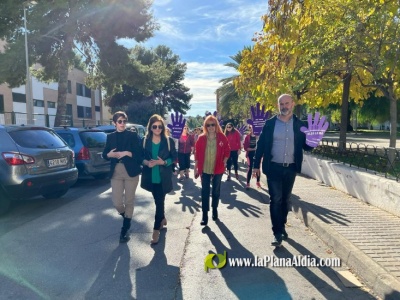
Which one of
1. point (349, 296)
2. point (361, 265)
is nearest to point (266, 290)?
point (349, 296)

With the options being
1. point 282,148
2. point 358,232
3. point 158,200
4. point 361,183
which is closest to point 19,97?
point 158,200

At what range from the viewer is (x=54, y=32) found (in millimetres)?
19594

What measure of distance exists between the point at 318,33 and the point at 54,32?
1684 cm

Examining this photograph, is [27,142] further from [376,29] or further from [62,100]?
[62,100]

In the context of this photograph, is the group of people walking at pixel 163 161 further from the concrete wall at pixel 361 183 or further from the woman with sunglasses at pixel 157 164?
the concrete wall at pixel 361 183

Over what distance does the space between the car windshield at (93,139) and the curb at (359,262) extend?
606 cm

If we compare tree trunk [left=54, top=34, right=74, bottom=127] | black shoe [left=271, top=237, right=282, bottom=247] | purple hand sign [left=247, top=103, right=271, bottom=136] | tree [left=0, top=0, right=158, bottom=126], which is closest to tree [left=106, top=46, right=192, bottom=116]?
tree [left=0, top=0, right=158, bottom=126]

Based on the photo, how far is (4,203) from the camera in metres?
5.96

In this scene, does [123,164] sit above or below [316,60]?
below

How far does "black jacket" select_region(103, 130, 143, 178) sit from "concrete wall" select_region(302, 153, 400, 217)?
13.5 ft

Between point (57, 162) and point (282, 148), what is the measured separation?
4.57 metres

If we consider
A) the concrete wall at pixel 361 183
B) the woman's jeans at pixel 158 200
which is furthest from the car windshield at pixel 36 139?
the concrete wall at pixel 361 183

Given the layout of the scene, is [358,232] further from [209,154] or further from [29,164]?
[29,164]

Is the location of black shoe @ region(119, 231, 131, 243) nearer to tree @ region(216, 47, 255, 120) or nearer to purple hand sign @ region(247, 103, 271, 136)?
purple hand sign @ region(247, 103, 271, 136)
